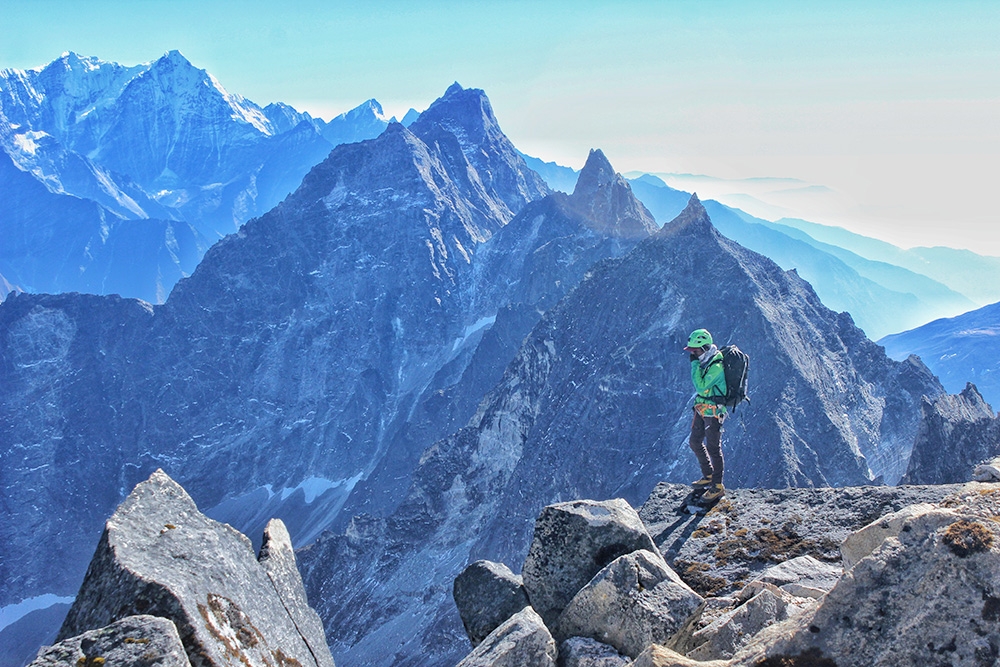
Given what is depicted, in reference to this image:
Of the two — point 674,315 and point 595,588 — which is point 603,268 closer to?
point 674,315

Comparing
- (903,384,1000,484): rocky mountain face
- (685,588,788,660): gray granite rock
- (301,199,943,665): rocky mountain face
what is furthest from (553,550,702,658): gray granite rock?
(301,199,943,665): rocky mountain face

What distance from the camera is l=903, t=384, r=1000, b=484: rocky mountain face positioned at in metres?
72.2

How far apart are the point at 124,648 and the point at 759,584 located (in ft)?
30.8

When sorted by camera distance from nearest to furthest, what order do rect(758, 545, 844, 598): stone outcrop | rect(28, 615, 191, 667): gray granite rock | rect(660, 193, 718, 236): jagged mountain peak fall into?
rect(28, 615, 191, 667): gray granite rock, rect(758, 545, 844, 598): stone outcrop, rect(660, 193, 718, 236): jagged mountain peak

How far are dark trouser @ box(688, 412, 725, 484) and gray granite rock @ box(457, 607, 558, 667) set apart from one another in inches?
342

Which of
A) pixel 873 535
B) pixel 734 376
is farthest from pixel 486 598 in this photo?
pixel 734 376

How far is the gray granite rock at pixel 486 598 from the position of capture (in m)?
13.5

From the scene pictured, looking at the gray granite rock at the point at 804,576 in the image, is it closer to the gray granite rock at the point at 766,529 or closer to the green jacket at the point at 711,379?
the gray granite rock at the point at 766,529

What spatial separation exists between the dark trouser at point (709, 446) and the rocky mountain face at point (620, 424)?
3661 inches

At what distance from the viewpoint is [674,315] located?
441 feet

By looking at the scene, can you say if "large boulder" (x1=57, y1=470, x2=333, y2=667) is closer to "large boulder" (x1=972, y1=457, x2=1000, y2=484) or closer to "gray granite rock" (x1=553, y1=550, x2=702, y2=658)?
"gray granite rock" (x1=553, y1=550, x2=702, y2=658)

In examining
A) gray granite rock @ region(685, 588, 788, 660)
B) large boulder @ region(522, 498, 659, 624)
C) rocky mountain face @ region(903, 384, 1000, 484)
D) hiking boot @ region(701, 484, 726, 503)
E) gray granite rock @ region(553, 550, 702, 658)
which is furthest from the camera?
rocky mountain face @ region(903, 384, 1000, 484)

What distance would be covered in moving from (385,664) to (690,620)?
133436mm

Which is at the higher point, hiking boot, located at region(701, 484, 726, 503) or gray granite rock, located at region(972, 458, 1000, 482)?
gray granite rock, located at region(972, 458, 1000, 482)
